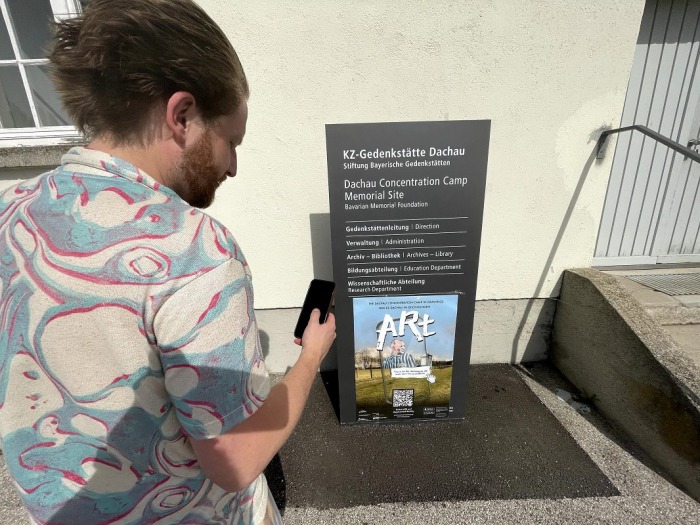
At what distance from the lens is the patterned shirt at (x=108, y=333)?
0.65 metres

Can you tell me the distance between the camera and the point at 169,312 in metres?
0.65

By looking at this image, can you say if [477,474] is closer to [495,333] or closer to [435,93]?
[495,333]

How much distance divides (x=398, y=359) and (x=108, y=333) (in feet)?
7.11

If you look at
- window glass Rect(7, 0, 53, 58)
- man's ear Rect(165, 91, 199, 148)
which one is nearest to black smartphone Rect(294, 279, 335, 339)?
man's ear Rect(165, 91, 199, 148)

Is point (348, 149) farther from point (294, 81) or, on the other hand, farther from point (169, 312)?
point (169, 312)

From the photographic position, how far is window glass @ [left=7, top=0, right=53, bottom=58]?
8.86ft

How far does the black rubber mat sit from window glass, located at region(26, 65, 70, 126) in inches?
126

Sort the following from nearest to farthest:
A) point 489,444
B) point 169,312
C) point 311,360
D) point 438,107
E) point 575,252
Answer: point 169,312, point 311,360, point 489,444, point 438,107, point 575,252

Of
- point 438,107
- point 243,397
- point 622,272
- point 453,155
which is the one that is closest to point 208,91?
point 243,397

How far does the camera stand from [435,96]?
271 cm

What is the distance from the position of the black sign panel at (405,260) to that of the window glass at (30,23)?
2594 mm

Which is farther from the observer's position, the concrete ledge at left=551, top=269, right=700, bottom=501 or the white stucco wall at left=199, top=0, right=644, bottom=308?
the white stucco wall at left=199, top=0, right=644, bottom=308

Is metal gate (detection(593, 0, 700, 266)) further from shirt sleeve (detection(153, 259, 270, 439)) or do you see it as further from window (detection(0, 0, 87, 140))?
window (detection(0, 0, 87, 140))

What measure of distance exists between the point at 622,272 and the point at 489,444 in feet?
7.22
